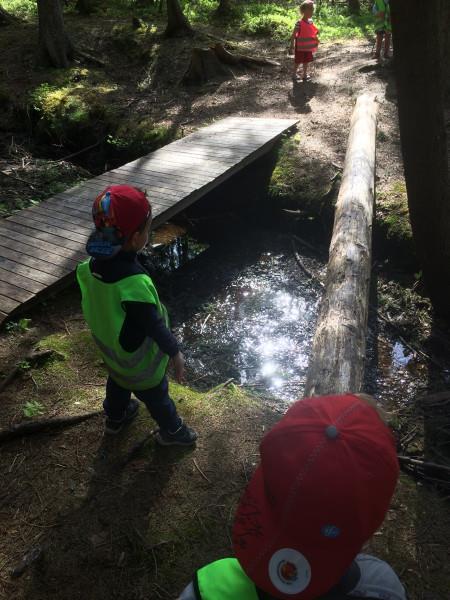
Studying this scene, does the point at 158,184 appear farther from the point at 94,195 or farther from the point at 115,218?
the point at 115,218

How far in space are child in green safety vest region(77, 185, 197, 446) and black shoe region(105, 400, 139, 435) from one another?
0.46 m

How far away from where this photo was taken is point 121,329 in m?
2.79

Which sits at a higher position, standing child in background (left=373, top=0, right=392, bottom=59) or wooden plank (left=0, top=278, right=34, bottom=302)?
standing child in background (left=373, top=0, right=392, bottom=59)

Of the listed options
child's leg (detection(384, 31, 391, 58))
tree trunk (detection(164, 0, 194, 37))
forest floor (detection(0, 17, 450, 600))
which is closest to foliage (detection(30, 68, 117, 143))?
tree trunk (detection(164, 0, 194, 37))

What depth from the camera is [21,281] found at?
5.09 metres

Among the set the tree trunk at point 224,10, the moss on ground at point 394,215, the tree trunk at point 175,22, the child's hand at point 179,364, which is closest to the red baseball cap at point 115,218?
the child's hand at point 179,364

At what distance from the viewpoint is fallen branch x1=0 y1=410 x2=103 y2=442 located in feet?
11.8

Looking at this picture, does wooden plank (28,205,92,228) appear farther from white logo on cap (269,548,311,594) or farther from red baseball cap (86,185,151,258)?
white logo on cap (269,548,311,594)

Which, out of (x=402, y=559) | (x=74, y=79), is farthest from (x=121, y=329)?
(x=74, y=79)

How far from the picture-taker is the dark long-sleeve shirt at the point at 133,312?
2680 millimetres

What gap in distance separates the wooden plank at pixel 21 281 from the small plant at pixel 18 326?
0.35 metres

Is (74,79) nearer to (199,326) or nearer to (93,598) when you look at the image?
(199,326)

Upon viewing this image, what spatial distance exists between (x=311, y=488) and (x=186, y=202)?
597cm

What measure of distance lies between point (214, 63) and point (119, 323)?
39.0 feet
